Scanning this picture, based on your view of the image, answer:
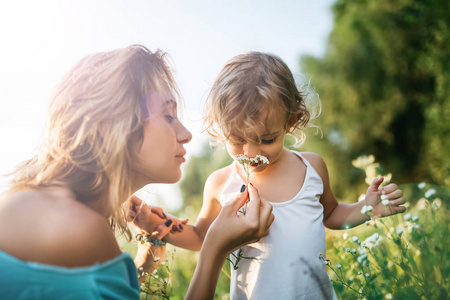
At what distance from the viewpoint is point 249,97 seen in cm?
176

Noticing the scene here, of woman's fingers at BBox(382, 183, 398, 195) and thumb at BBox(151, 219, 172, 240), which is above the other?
woman's fingers at BBox(382, 183, 398, 195)

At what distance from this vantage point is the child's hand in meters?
1.61

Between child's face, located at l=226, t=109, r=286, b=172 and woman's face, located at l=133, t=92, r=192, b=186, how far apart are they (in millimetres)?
297

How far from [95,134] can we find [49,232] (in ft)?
1.11

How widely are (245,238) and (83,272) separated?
24.0 inches

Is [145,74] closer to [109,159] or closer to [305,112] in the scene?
[109,159]

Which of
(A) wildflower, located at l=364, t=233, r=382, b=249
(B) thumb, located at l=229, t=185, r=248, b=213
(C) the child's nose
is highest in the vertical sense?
(C) the child's nose

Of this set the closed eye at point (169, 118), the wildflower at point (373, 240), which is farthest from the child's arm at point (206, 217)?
the wildflower at point (373, 240)

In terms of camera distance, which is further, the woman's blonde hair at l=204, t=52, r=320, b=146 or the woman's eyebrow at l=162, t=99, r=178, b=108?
the woman's blonde hair at l=204, t=52, r=320, b=146

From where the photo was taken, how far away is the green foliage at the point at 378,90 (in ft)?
38.4

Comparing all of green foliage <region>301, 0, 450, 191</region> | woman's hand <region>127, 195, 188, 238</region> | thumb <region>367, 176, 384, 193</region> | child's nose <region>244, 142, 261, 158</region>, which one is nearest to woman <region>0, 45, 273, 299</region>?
child's nose <region>244, 142, 261, 158</region>

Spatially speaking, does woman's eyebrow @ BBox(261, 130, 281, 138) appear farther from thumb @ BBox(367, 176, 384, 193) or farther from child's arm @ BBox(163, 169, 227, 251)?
thumb @ BBox(367, 176, 384, 193)

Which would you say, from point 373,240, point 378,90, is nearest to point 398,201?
point 373,240

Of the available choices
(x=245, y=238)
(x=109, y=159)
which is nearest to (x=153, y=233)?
(x=245, y=238)
